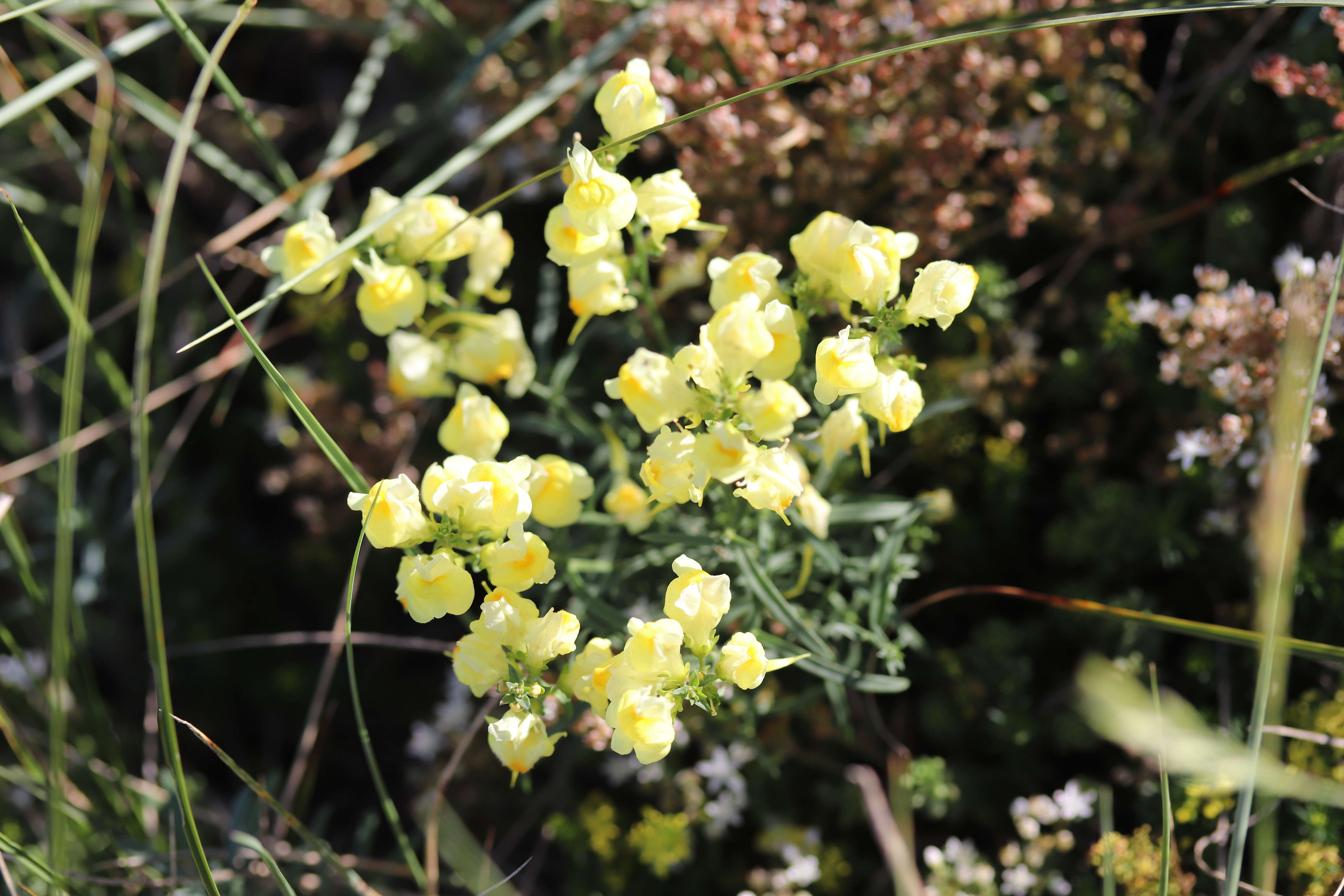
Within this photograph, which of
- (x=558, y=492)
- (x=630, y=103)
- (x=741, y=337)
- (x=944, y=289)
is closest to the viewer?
(x=741, y=337)

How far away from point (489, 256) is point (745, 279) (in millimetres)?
596

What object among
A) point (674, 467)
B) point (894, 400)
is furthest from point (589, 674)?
point (894, 400)

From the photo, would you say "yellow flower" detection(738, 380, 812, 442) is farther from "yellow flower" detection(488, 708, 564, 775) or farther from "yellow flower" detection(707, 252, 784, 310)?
"yellow flower" detection(488, 708, 564, 775)

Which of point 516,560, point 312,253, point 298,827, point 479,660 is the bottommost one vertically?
point 298,827

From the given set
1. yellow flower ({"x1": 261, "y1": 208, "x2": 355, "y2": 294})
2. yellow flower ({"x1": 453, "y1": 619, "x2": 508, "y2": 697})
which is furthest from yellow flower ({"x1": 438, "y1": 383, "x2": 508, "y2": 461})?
yellow flower ({"x1": 453, "y1": 619, "x2": 508, "y2": 697})

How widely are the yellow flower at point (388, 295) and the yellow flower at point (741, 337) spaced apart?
643mm

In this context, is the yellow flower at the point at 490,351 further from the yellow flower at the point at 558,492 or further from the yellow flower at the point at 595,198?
the yellow flower at the point at 595,198

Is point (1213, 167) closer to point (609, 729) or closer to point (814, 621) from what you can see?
point (814, 621)

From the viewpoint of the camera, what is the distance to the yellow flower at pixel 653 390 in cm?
→ 133

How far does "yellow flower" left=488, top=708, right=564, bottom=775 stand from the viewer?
137cm

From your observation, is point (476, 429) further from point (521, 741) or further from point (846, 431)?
point (846, 431)

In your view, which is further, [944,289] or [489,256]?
[489,256]

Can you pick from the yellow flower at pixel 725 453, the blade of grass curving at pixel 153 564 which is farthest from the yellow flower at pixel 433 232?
the yellow flower at pixel 725 453

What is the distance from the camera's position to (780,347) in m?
1.35
